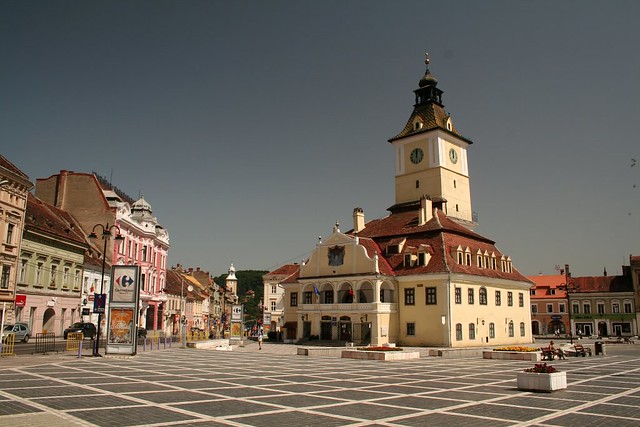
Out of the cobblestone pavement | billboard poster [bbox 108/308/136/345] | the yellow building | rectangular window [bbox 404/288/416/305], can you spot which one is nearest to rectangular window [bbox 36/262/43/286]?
billboard poster [bbox 108/308/136/345]

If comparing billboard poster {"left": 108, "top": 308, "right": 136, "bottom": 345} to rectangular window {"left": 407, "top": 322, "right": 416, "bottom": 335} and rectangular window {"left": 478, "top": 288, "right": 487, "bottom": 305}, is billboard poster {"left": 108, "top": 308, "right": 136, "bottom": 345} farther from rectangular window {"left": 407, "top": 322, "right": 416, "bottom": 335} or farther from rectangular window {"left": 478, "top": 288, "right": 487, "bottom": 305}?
rectangular window {"left": 478, "top": 288, "right": 487, "bottom": 305}

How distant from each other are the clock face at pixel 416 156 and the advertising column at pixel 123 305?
4059 cm

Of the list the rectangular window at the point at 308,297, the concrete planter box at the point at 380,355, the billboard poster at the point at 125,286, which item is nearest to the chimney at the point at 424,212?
the rectangular window at the point at 308,297

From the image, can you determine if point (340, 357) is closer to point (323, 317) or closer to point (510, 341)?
point (323, 317)

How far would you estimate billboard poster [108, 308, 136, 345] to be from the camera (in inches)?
1219

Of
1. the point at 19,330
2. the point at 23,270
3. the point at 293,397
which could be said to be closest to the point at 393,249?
the point at 23,270

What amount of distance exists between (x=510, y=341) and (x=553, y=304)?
139ft

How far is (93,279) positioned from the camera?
54.5m

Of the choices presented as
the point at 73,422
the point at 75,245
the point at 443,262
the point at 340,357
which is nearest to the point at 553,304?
the point at 443,262

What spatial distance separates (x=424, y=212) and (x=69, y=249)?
33.3m

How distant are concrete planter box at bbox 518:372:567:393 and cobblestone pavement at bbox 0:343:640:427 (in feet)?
1.59

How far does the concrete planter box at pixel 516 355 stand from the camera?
33.8m

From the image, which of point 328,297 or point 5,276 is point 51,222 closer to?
point 5,276

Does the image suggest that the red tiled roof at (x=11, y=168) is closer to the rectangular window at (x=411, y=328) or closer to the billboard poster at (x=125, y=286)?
the billboard poster at (x=125, y=286)
